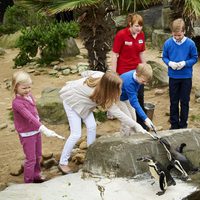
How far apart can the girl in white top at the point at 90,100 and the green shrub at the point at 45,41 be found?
5.39 meters

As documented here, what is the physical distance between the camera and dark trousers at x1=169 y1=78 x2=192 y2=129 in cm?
555

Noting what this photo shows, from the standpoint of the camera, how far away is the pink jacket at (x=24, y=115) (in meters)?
4.25

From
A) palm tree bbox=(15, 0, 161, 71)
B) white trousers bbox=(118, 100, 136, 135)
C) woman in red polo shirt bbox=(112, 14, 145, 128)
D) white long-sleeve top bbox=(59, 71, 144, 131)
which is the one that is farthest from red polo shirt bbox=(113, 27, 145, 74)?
white long-sleeve top bbox=(59, 71, 144, 131)

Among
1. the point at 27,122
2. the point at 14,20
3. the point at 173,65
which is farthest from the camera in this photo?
the point at 14,20

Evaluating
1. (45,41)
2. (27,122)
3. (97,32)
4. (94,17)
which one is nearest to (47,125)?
(97,32)

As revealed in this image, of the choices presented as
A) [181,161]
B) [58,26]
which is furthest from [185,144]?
[58,26]

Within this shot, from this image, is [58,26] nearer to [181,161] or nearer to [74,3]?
[74,3]

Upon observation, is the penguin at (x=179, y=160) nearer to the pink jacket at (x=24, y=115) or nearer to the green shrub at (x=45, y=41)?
the pink jacket at (x=24, y=115)

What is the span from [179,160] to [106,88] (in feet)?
3.06

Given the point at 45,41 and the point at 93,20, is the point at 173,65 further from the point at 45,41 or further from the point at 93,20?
the point at 45,41

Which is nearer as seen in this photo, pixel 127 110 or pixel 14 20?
pixel 127 110

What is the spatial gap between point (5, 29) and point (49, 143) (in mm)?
9459

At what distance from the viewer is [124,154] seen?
4270mm

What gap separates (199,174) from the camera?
4.25m
